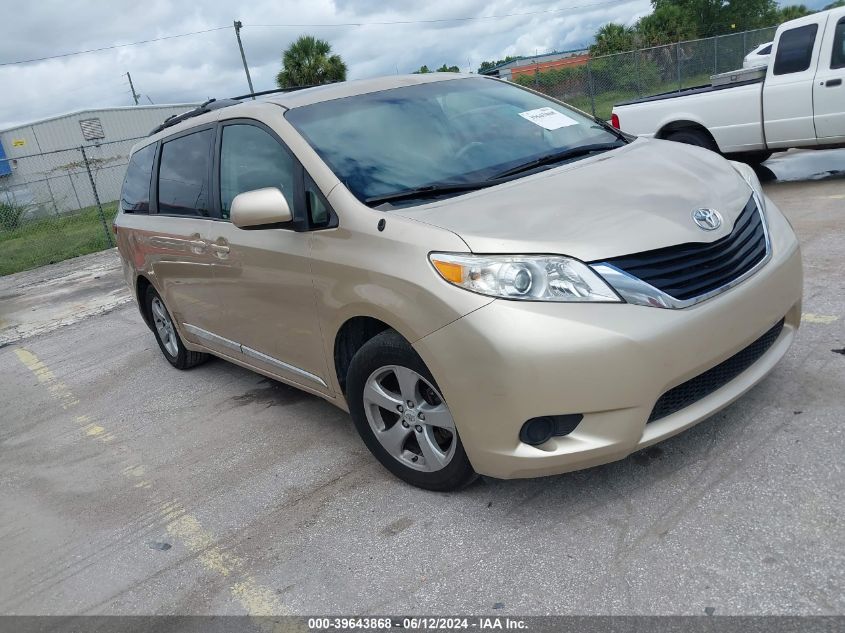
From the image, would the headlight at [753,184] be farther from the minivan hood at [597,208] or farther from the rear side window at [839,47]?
the rear side window at [839,47]

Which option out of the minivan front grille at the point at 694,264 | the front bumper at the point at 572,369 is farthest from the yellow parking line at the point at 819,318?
the front bumper at the point at 572,369

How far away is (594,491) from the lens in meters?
3.04

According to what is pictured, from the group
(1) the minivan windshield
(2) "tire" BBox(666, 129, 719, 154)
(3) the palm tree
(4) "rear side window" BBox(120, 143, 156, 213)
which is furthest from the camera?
(3) the palm tree

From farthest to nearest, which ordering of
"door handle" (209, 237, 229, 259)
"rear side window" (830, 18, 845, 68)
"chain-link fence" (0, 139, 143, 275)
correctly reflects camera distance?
"chain-link fence" (0, 139, 143, 275), "rear side window" (830, 18, 845, 68), "door handle" (209, 237, 229, 259)

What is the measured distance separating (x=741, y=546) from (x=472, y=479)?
1045 millimetres

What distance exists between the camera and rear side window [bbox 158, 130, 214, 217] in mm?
4441

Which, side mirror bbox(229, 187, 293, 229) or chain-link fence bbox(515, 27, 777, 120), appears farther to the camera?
chain-link fence bbox(515, 27, 777, 120)

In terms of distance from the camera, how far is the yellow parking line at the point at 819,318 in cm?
427

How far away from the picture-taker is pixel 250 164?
399 centimetres

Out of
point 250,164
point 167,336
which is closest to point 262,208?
→ point 250,164

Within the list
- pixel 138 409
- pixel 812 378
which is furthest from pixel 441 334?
pixel 138 409

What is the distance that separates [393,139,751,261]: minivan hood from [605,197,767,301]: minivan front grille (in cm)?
3

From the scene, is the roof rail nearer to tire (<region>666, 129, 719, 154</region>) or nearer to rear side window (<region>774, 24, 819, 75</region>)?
tire (<region>666, 129, 719, 154</region>)

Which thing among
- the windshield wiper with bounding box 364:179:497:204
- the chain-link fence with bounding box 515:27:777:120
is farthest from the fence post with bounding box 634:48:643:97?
the windshield wiper with bounding box 364:179:497:204
